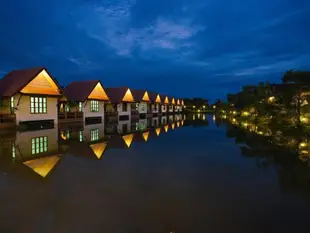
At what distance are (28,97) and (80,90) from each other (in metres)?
9.01

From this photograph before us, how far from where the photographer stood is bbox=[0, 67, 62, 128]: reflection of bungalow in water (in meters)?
20.4

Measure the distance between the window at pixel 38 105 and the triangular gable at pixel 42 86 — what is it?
0.83 meters

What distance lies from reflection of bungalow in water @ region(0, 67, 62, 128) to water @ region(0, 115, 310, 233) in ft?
43.5

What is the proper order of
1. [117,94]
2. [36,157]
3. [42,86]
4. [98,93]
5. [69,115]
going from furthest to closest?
[117,94] → [98,93] → [69,115] → [42,86] → [36,157]

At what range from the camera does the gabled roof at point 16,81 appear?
20.5 meters

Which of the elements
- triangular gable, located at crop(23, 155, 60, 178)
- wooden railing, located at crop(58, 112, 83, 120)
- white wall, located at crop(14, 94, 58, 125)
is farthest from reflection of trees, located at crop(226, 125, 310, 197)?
wooden railing, located at crop(58, 112, 83, 120)

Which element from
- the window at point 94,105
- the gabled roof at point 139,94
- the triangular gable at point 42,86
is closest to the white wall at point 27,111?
the triangular gable at point 42,86

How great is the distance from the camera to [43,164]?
8.25 metres

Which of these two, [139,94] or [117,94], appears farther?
[139,94]

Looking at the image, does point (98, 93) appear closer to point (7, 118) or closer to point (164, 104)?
point (7, 118)

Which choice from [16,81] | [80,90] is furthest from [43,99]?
[80,90]

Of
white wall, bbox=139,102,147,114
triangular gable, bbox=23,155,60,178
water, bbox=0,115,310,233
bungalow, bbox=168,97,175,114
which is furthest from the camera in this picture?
bungalow, bbox=168,97,175,114

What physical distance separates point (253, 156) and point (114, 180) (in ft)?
21.1

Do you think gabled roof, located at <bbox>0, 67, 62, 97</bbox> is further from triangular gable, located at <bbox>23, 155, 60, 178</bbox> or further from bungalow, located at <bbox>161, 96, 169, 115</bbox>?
bungalow, located at <bbox>161, 96, 169, 115</bbox>
